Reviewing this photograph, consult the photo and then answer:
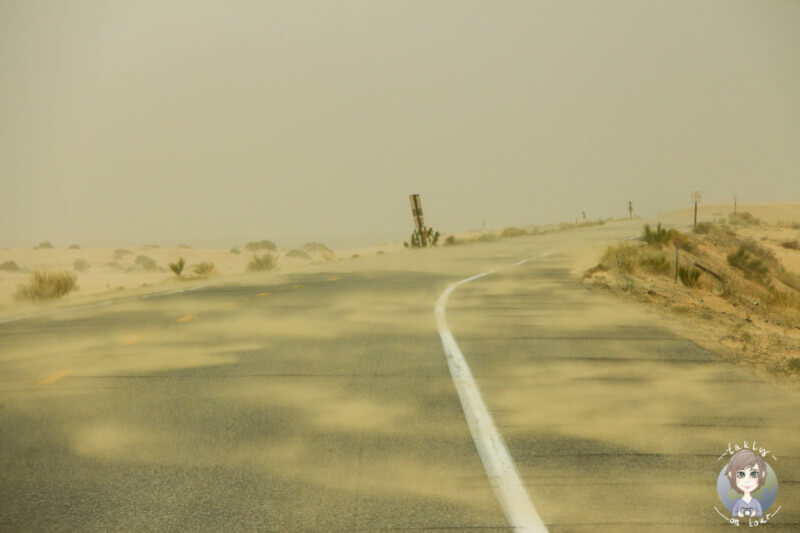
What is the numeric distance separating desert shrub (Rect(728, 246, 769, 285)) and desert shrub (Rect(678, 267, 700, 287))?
27.8 feet

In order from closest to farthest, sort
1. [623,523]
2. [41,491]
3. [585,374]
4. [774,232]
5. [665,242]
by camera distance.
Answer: [623,523] → [41,491] → [585,374] → [665,242] → [774,232]

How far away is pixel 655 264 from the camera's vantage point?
24.6m

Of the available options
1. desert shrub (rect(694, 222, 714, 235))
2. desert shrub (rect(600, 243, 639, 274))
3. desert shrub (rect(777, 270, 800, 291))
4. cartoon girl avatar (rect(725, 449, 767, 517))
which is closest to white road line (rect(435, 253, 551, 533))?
cartoon girl avatar (rect(725, 449, 767, 517))

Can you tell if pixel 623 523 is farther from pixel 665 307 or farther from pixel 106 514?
pixel 665 307

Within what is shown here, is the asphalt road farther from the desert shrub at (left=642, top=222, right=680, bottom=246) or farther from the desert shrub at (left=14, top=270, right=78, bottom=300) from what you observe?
the desert shrub at (left=642, top=222, right=680, bottom=246)

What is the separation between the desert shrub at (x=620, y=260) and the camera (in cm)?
2248

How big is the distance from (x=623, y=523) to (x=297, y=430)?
3.02 m

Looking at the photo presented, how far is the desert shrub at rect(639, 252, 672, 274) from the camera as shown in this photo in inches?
946

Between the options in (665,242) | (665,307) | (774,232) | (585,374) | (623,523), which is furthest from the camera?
(774,232)

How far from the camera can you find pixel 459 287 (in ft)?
66.8

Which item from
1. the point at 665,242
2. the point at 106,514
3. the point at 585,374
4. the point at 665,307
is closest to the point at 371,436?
the point at 106,514

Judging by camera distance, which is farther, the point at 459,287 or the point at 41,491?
the point at 459,287

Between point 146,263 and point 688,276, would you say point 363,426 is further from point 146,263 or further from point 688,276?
point 146,263

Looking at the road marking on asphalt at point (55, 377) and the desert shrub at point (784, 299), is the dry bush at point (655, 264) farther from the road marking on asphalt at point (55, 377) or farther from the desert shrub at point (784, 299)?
the road marking on asphalt at point (55, 377)
